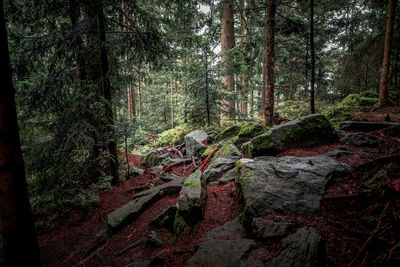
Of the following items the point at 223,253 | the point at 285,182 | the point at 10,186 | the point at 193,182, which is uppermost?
the point at 10,186

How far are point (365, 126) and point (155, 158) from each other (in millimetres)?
9282

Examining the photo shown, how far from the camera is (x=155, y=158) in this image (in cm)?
951

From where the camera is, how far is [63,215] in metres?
5.39

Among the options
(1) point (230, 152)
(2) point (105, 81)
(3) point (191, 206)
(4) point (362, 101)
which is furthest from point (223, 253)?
(4) point (362, 101)

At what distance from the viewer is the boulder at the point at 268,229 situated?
2286mm

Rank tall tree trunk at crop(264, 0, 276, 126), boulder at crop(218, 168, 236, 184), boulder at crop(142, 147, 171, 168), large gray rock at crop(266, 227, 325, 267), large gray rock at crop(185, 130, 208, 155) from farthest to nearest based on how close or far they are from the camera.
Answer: boulder at crop(142, 147, 171, 168)
large gray rock at crop(185, 130, 208, 155)
tall tree trunk at crop(264, 0, 276, 126)
boulder at crop(218, 168, 236, 184)
large gray rock at crop(266, 227, 325, 267)

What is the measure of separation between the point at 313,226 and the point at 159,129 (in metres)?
18.8

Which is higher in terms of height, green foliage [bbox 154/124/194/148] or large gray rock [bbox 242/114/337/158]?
large gray rock [bbox 242/114/337/158]

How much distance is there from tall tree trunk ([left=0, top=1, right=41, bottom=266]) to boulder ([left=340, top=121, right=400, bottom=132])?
8.60 m

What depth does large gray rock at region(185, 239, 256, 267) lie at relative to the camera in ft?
6.98

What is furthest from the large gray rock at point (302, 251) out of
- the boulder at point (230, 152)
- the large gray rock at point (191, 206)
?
the boulder at point (230, 152)

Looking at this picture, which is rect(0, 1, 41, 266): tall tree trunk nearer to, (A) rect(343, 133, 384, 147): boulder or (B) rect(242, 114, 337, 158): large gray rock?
(B) rect(242, 114, 337, 158): large gray rock

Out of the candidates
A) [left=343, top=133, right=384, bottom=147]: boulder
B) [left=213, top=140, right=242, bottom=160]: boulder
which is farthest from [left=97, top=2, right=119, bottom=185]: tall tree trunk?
[left=343, top=133, right=384, bottom=147]: boulder

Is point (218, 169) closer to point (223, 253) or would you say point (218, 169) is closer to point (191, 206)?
point (191, 206)
